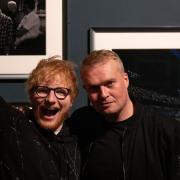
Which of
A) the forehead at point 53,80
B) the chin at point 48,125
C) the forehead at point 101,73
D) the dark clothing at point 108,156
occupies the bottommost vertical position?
the dark clothing at point 108,156

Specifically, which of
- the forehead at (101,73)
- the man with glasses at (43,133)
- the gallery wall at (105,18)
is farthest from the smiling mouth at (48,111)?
the gallery wall at (105,18)

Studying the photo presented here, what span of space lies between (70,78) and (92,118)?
0.51ft

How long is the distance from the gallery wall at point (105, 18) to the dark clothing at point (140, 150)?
420 mm

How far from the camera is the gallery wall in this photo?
5.17ft

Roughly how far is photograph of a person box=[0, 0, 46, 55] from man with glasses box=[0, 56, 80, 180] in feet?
1.17

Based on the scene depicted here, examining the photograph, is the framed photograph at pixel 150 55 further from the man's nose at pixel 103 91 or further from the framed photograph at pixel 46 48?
the man's nose at pixel 103 91

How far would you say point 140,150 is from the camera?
116cm

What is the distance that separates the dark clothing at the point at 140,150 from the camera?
1.15 m

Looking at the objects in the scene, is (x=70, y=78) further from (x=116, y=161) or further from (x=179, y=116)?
(x=179, y=116)

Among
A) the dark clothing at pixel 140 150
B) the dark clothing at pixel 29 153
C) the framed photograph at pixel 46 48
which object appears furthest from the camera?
the framed photograph at pixel 46 48

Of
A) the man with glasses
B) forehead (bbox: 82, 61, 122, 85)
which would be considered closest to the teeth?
the man with glasses

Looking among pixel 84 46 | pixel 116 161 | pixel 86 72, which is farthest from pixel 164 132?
pixel 84 46

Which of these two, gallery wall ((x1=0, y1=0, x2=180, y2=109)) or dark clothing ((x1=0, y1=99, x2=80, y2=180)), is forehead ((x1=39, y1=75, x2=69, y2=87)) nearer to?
dark clothing ((x1=0, y1=99, x2=80, y2=180))

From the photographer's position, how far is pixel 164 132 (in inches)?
45.8
